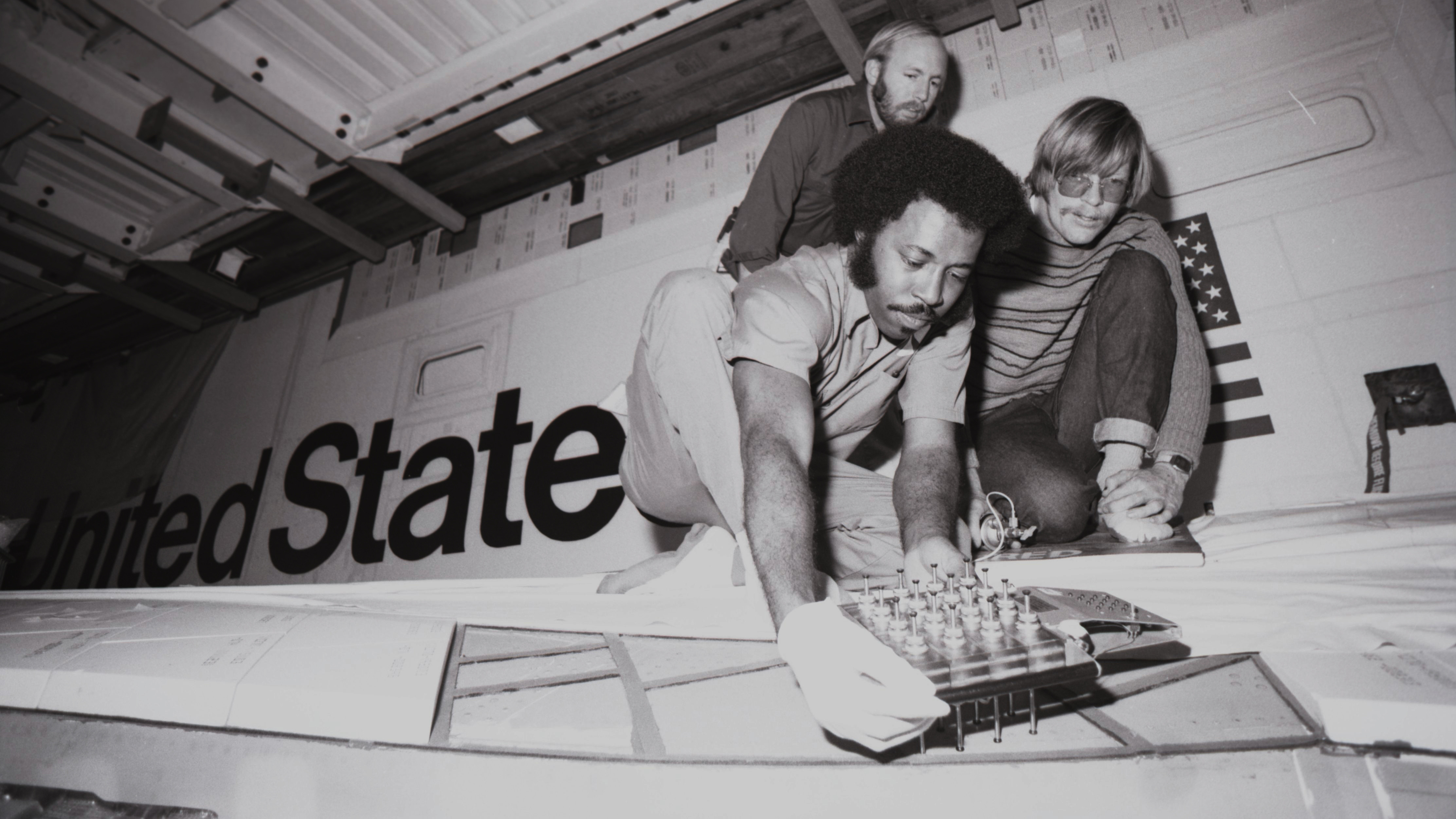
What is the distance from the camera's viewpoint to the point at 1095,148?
154 cm

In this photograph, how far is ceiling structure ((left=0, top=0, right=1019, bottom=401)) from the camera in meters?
2.49

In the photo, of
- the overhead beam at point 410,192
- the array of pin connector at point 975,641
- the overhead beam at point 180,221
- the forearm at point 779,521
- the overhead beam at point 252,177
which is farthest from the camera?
the overhead beam at point 180,221

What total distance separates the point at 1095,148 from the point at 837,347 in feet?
2.55

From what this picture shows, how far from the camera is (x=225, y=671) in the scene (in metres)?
0.86

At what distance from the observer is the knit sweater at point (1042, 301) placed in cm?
153

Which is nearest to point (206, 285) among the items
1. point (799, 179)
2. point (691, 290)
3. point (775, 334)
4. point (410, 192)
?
point (410, 192)

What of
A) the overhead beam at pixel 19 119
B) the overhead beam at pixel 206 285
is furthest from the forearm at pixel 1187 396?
the overhead beam at pixel 206 285

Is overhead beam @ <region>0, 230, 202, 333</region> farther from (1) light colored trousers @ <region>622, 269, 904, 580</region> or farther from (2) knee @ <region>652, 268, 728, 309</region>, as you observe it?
(2) knee @ <region>652, 268, 728, 309</region>

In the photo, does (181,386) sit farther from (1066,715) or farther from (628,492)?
(1066,715)

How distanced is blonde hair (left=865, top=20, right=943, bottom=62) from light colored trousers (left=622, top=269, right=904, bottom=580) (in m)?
1.07

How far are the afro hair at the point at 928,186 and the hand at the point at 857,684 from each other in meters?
0.73

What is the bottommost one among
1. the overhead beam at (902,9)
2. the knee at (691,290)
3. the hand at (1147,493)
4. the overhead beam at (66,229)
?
the hand at (1147,493)

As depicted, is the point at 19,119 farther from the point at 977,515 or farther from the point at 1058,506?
the point at 1058,506

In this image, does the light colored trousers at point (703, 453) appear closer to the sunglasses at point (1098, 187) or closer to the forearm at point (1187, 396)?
the forearm at point (1187, 396)
